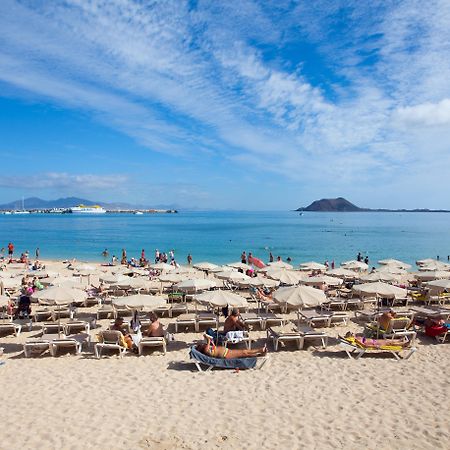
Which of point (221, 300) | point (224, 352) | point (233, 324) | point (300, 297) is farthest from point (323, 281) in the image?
point (224, 352)

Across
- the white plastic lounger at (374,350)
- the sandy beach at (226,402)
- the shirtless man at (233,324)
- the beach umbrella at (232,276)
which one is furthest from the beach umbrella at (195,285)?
the white plastic lounger at (374,350)

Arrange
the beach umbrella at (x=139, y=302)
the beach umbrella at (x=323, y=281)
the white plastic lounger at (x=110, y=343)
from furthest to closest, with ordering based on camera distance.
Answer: the beach umbrella at (x=323, y=281) < the beach umbrella at (x=139, y=302) < the white plastic lounger at (x=110, y=343)

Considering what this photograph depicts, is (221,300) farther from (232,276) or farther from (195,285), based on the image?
(232,276)

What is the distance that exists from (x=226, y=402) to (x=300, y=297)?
3771 mm

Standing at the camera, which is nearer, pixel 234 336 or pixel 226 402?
pixel 226 402

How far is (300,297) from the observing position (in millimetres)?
9977

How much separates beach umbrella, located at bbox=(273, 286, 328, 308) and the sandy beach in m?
1.15

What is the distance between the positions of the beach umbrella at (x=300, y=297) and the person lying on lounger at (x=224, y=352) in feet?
5.01

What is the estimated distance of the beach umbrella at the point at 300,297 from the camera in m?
9.84

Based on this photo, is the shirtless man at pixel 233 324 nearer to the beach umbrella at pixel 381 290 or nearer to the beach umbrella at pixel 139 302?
the beach umbrella at pixel 139 302

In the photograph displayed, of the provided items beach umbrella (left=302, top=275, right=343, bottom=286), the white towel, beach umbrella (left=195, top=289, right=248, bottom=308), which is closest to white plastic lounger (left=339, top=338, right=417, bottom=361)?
the white towel

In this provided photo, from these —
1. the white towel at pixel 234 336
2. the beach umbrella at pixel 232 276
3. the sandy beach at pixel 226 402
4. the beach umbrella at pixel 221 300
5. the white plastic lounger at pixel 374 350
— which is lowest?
the sandy beach at pixel 226 402

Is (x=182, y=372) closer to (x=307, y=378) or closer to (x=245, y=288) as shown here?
(x=307, y=378)

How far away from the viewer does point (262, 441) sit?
223 inches
